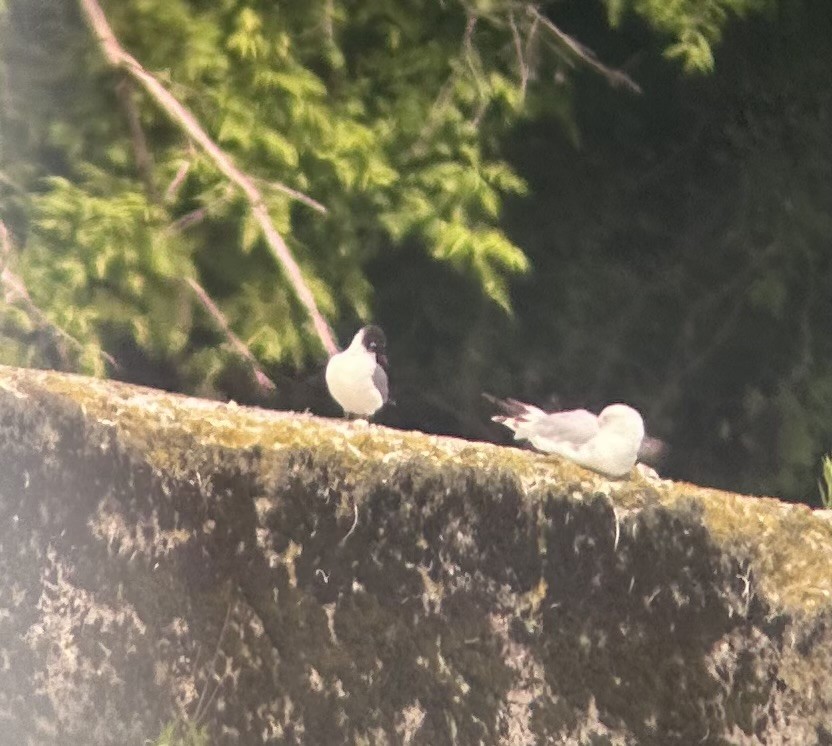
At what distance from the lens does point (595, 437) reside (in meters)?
1.21

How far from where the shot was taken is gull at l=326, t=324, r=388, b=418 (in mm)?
1352

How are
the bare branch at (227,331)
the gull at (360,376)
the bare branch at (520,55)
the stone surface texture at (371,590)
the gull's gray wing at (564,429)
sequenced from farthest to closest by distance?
the bare branch at (520,55), the bare branch at (227,331), the gull at (360,376), the gull's gray wing at (564,429), the stone surface texture at (371,590)

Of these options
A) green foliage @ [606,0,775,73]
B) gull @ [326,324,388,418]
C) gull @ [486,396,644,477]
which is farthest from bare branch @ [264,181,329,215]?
green foliage @ [606,0,775,73]

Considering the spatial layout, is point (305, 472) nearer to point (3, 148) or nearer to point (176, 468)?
point (176, 468)

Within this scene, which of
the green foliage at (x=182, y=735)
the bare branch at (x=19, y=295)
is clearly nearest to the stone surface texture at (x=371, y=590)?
the green foliage at (x=182, y=735)

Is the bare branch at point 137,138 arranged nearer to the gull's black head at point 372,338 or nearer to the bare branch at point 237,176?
the bare branch at point 237,176

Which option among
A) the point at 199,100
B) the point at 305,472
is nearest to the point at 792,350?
the point at 305,472

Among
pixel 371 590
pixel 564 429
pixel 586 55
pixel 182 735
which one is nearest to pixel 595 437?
pixel 564 429

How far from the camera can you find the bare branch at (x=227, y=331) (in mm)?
1462

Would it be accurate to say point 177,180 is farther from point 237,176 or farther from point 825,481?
point 825,481

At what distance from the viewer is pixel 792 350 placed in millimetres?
1811

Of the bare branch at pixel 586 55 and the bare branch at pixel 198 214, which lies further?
the bare branch at pixel 586 55

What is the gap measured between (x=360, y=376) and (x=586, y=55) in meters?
0.78

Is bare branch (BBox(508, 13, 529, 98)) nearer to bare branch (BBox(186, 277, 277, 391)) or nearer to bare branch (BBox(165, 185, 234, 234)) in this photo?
bare branch (BBox(165, 185, 234, 234))
